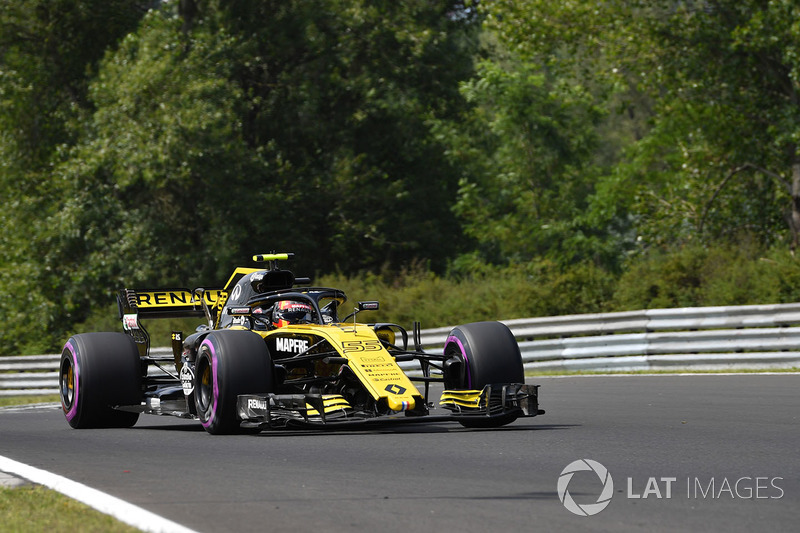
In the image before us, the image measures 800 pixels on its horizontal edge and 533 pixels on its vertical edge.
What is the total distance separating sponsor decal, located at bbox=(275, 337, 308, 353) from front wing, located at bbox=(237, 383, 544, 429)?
30.2 inches

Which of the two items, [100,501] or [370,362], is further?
[370,362]

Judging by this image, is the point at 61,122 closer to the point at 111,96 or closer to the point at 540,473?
the point at 111,96

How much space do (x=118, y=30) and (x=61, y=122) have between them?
292 cm

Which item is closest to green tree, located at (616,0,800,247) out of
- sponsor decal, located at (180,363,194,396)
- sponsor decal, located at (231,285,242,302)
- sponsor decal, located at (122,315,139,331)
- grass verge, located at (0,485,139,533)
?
sponsor decal, located at (231,285,242,302)

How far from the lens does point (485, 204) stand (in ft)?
139

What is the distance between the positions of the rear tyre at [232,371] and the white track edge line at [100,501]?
222cm

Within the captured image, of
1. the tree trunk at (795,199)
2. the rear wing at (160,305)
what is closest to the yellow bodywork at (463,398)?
the rear wing at (160,305)

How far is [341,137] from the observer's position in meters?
34.3

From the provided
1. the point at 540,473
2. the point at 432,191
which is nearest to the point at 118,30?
the point at 432,191

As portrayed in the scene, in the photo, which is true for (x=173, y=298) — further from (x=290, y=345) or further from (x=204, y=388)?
(x=290, y=345)

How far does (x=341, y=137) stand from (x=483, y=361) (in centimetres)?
2363

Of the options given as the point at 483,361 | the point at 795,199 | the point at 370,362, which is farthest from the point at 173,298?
the point at 795,199

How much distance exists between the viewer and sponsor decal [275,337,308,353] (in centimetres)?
1136

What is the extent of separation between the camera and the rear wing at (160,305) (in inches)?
555
